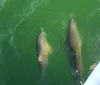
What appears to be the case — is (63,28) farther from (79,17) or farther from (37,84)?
(37,84)

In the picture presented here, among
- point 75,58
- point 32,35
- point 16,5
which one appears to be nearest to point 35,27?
point 32,35

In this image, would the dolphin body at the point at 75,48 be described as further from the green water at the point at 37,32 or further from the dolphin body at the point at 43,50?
the dolphin body at the point at 43,50

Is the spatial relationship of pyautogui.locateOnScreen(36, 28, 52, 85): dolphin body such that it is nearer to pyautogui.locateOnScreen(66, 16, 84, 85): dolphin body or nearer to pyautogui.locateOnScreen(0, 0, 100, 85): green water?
pyautogui.locateOnScreen(0, 0, 100, 85): green water

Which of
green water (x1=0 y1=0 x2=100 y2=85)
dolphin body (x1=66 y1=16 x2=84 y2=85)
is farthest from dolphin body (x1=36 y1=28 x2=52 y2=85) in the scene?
dolphin body (x1=66 y1=16 x2=84 y2=85)

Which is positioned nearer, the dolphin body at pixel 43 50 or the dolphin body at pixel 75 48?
the dolphin body at pixel 75 48

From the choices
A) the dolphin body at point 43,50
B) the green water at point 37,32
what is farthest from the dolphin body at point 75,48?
the dolphin body at point 43,50
